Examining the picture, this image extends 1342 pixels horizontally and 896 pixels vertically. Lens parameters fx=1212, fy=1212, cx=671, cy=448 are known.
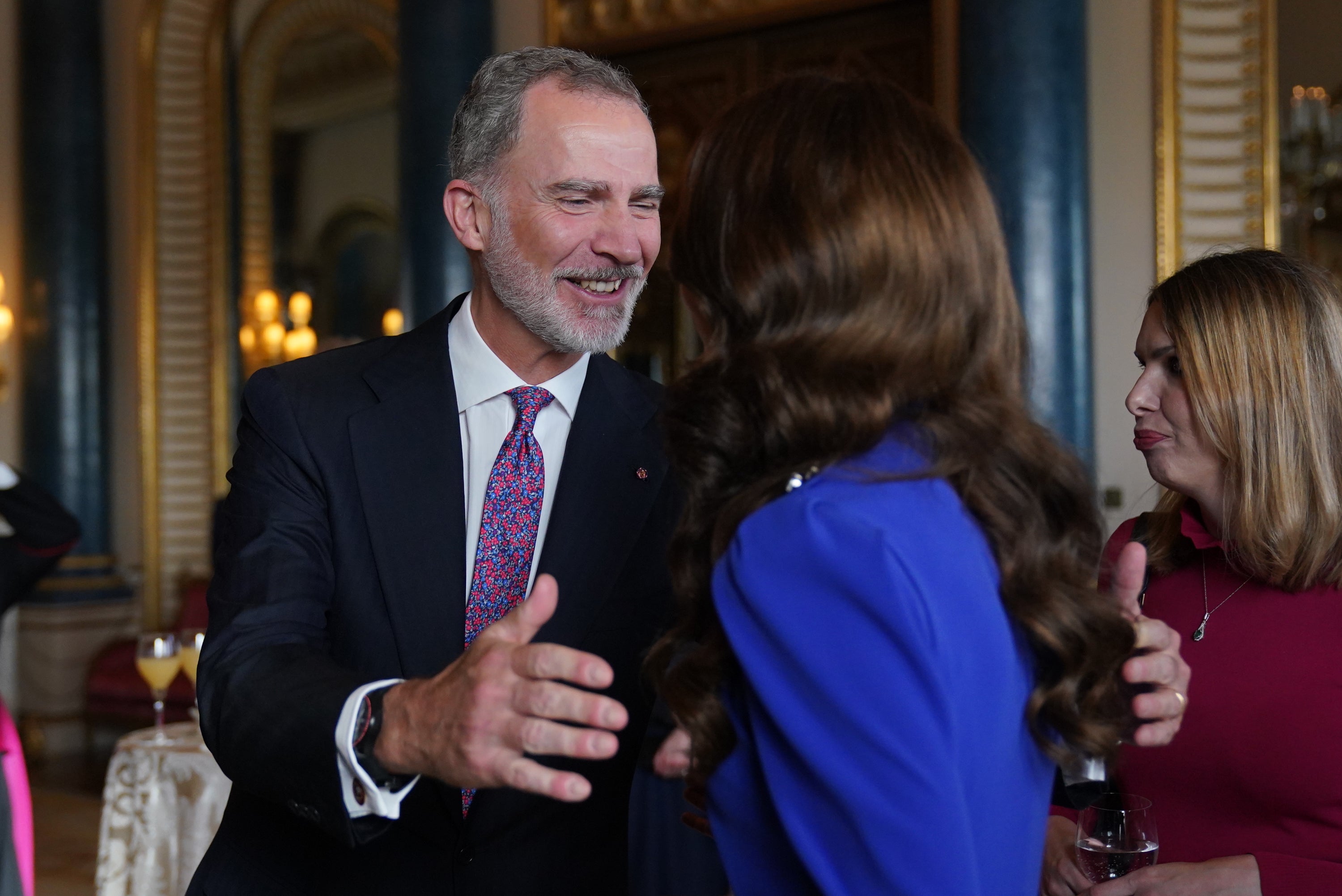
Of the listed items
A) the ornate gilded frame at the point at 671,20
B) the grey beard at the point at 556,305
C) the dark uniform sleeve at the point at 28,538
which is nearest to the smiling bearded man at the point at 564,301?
the grey beard at the point at 556,305

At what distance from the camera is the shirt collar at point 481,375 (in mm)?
1709

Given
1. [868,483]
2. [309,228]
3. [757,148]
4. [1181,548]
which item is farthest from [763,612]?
[309,228]

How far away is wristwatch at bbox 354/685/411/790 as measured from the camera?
111 centimetres

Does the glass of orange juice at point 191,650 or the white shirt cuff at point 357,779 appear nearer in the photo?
the white shirt cuff at point 357,779

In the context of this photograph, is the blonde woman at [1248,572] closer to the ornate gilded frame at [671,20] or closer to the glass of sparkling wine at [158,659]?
the glass of sparkling wine at [158,659]

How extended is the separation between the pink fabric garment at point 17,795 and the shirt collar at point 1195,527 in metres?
1.73

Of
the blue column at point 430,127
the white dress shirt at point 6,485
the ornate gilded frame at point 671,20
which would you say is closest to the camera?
the white dress shirt at point 6,485

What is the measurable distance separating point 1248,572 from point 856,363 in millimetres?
1049

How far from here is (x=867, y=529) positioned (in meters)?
0.87

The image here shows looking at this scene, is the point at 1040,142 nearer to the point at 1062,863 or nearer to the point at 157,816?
the point at 1062,863

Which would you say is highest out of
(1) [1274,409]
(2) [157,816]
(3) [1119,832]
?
(1) [1274,409]

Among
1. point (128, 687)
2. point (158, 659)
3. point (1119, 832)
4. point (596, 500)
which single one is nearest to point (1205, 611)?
point (1119, 832)

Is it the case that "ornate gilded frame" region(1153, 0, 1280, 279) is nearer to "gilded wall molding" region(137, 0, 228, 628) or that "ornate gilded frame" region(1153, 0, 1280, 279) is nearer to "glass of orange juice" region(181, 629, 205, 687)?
"glass of orange juice" region(181, 629, 205, 687)

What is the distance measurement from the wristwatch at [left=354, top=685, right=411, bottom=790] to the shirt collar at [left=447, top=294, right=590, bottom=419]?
63cm
